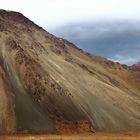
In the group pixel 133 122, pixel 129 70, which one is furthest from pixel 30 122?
pixel 129 70

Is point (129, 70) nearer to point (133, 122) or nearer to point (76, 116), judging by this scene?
point (133, 122)

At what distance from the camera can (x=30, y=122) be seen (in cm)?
7369

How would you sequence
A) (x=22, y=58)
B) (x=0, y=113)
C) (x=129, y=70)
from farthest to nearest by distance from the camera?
(x=129, y=70) → (x=22, y=58) → (x=0, y=113)

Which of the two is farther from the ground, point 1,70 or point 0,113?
point 1,70

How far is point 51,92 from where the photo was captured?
85.3 meters

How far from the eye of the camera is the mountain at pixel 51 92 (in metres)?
75.6

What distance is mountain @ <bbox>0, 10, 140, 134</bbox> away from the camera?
7556 cm

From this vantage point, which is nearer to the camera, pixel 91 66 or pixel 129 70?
pixel 91 66

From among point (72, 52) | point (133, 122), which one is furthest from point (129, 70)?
point (133, 122)

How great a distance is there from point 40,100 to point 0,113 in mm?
11462

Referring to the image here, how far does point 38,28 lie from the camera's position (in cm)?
12138

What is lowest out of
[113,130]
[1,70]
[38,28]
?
[113,130]

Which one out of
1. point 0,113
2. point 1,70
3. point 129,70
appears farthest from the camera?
point 129,70

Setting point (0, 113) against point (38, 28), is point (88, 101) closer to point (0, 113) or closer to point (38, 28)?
point (0, 113)
